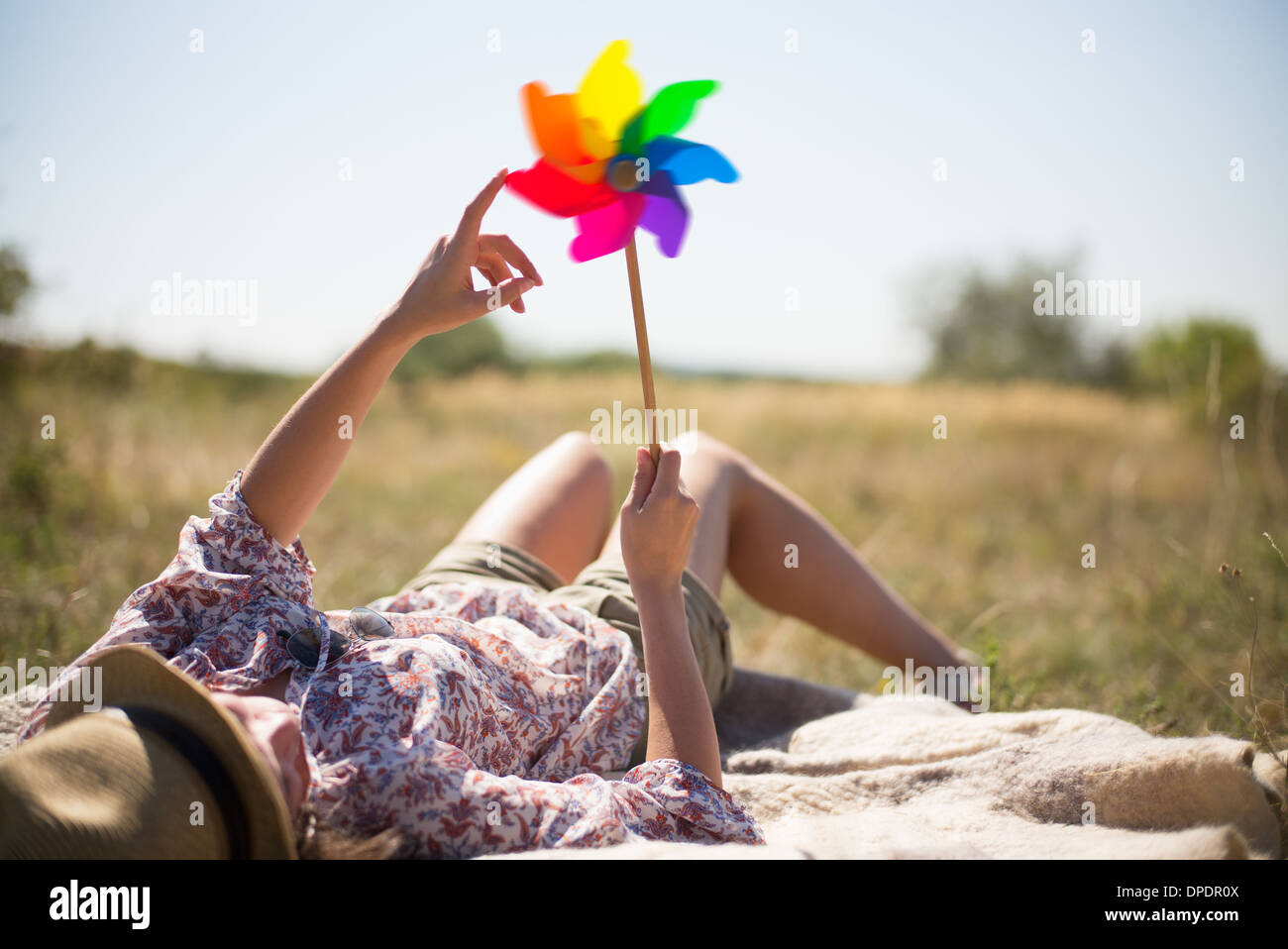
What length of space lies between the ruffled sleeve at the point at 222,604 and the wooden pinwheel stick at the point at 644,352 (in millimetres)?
676

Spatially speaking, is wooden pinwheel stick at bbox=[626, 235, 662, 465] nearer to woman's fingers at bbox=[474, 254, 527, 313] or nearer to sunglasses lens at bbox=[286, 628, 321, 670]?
woman's fingers at bbox=[474, 254, 527, 313]

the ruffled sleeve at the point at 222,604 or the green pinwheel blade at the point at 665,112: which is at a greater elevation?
the green pinwheel blade at the point at 665,112

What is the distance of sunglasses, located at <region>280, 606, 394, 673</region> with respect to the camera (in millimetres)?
1544

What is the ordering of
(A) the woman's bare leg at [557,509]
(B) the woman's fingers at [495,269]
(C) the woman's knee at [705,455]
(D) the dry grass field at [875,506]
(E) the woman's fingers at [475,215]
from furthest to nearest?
(D) the dry grass field at [875,506], (C) the woman's knee at [705,455], (A) the woman's bare leg at [557,509], (B) the woman's fingers at [495,269], (E) the woman's fingers at [475,215]

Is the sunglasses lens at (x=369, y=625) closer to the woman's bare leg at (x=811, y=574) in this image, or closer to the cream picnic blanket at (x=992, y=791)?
the cream picnic blanket at (x=992, y=791)

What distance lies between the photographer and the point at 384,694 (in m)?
1.50

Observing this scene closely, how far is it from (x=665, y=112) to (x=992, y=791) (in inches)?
58.0

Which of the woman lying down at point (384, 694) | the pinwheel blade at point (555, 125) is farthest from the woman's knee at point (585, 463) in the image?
the pinwheel blade at point (555, 125)

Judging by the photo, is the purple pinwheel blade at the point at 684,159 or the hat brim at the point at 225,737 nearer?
the hat brim at the point at 225,737

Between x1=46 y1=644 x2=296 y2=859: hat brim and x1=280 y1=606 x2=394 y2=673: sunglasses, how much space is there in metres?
0.29

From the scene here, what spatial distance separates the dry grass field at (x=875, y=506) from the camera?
10.3 ft

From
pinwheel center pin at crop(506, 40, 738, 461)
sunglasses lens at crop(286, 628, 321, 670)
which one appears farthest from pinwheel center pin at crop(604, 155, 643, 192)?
sunglasses lens at crop(286, 628, 321, 670)

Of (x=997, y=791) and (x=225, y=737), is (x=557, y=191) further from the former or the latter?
(x=997, y=791)
